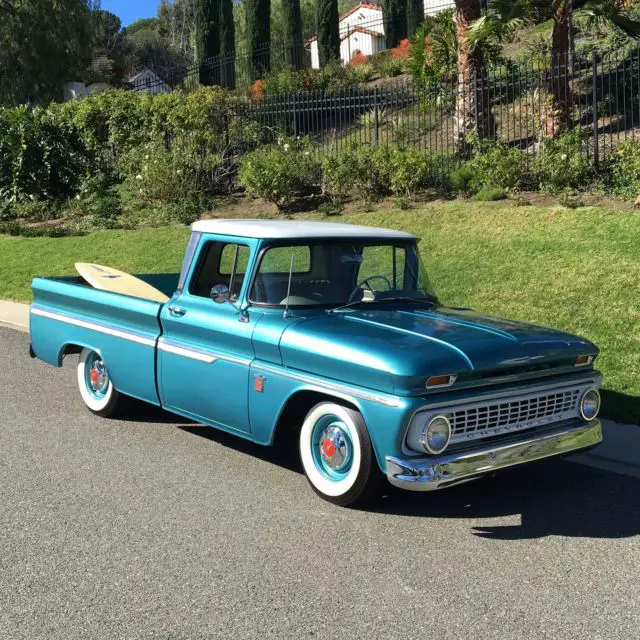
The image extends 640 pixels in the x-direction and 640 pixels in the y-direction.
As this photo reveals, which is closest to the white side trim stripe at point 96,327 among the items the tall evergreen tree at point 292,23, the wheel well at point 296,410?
the wheel well at point 296,410

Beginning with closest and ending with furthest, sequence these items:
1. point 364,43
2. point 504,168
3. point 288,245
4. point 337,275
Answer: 1. point 288,245
2. point 337,275
3. point 504,168
4. point 364,43

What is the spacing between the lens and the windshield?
5277 millimetres

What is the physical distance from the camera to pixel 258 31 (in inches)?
1559

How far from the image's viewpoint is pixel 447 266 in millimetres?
Answer: 10875

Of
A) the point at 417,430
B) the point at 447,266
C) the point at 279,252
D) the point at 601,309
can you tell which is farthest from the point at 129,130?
the point at 417,430

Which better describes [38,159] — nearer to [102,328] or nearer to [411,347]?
[102,328]

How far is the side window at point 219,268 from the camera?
552 cm

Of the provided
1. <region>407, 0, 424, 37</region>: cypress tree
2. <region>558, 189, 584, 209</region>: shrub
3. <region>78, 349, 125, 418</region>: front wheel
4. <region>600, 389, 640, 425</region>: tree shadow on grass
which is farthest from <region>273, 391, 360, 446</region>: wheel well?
<region>407, 0, 424, 37</region>: cypress tree

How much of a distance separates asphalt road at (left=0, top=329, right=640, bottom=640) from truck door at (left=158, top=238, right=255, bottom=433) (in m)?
0.45

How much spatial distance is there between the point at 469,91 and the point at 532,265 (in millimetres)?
5601

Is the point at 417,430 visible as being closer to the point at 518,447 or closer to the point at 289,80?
the point at 518,447

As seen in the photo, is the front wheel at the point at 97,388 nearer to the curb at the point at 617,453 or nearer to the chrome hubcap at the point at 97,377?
the chrome hubcap at the point at 97,377

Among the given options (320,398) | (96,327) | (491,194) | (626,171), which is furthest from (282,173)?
(320,398)

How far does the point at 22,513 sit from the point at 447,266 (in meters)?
7.38
